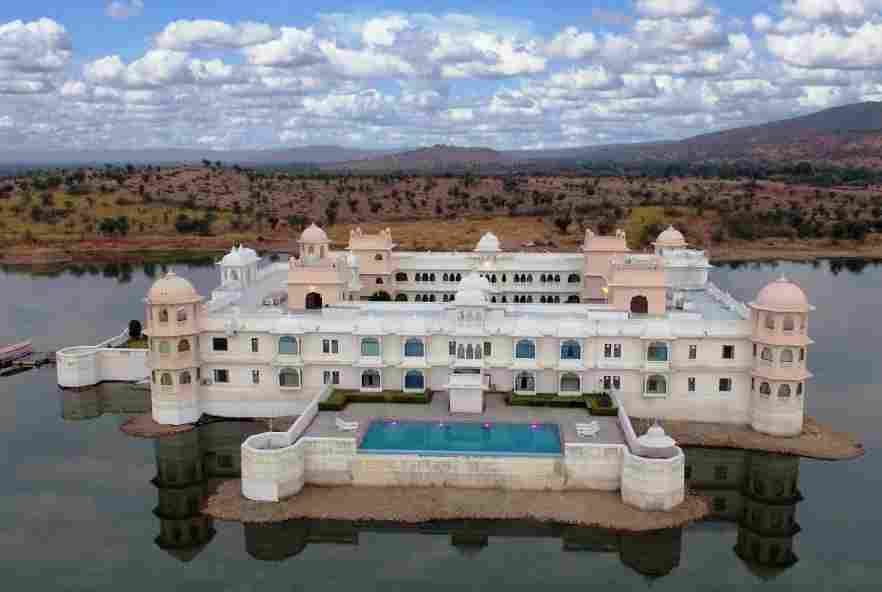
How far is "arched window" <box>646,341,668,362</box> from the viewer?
48844 mm

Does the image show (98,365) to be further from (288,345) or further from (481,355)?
(481,355)

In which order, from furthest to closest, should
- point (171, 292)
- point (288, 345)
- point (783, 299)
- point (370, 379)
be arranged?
point (288, 345), point (370, 379), point (171, 292), point (783, 299)

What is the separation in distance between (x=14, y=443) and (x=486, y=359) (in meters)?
28.1

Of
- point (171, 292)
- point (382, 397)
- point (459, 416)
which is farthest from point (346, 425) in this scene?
point (171, 292)

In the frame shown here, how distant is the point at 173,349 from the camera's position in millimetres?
49656

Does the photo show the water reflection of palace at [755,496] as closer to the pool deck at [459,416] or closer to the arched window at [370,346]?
the pool deck at [459,416]

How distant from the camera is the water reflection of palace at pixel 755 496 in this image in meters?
38.0

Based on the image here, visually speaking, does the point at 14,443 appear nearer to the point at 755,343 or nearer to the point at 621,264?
the point at 621,264

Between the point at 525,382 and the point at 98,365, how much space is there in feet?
99.1

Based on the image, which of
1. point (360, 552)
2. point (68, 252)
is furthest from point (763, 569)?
point (68, 252)

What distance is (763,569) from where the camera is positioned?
36625 mm

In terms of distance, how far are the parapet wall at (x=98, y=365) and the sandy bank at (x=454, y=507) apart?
20.6 meters

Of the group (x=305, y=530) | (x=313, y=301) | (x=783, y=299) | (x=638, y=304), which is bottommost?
(x=305, y=530)

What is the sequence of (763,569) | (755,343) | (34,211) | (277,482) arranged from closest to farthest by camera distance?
(763,569), (277,482), (755,343), (34,211)
